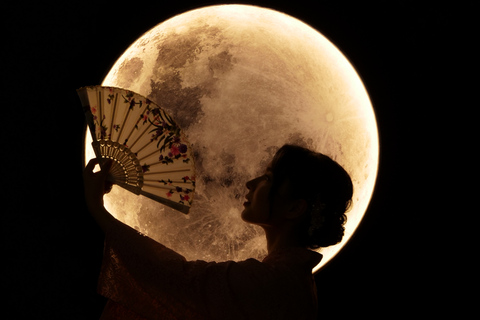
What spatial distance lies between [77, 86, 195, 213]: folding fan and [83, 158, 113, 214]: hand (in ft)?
0.11

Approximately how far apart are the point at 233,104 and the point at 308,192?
1.29ft

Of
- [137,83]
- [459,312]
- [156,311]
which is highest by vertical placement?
[137,83]

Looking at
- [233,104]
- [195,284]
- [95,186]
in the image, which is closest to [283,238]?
[195,284]

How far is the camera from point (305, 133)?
1.61 metres

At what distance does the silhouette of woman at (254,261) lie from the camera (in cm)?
125

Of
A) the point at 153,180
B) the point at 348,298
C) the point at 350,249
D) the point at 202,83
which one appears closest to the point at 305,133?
the point at 202,83

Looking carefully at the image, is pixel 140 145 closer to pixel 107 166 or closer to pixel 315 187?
pixel 107 166

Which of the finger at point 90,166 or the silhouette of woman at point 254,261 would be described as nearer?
the silhouette of woman at point 254,261

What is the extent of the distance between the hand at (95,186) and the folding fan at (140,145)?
0.03 meters

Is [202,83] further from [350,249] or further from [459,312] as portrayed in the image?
[459,312]

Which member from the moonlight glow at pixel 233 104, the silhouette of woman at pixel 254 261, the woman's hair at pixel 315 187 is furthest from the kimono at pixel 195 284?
the moonlight glow at pixel 233 104

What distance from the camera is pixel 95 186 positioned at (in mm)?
1346

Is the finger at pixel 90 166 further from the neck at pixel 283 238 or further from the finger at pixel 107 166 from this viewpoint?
the neck at pixel 283 238

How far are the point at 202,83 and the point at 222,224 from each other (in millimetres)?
472
